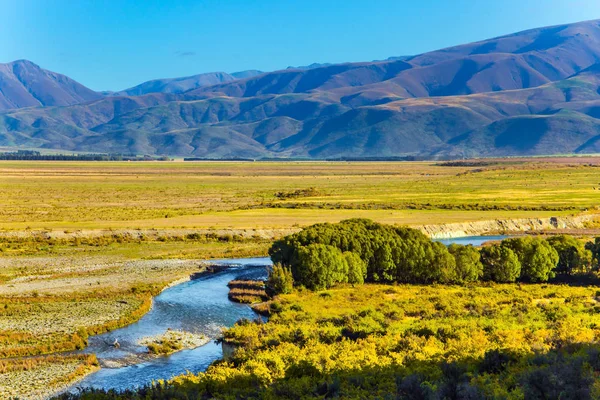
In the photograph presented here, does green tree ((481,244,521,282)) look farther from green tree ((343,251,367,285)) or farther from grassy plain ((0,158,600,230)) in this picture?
→ grassy plain ((0,158,600,230))

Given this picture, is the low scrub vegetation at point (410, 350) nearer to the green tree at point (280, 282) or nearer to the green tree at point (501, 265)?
the green tree at point (280, 282)

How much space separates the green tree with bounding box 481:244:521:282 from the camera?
53938 mm

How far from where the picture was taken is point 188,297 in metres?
51.3

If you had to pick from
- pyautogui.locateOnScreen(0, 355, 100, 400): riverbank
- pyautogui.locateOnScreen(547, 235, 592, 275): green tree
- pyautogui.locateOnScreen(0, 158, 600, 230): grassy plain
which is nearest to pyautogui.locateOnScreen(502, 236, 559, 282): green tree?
pyautogui.locateOnScreen(547, 235, 592, 275): green tree

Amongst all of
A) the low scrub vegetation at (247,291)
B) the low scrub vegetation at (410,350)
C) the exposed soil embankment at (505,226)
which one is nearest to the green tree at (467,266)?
the low scrub vegetation at (410,350)

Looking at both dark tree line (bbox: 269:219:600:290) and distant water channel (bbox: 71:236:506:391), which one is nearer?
distant water channel (bbox: 71:236:506:391)

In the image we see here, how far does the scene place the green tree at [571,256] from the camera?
56469mm

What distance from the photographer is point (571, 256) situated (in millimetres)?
56656

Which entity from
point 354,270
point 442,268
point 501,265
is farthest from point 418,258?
point 501,265

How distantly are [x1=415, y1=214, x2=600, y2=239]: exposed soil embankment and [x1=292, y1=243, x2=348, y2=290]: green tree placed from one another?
113 feet

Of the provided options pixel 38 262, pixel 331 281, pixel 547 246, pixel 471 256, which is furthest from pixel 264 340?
pixel 38 262

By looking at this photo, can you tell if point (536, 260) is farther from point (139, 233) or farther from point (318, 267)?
point (139, 233)

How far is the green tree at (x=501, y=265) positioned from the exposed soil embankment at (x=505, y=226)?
28453 mm

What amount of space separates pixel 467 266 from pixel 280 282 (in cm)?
1425
